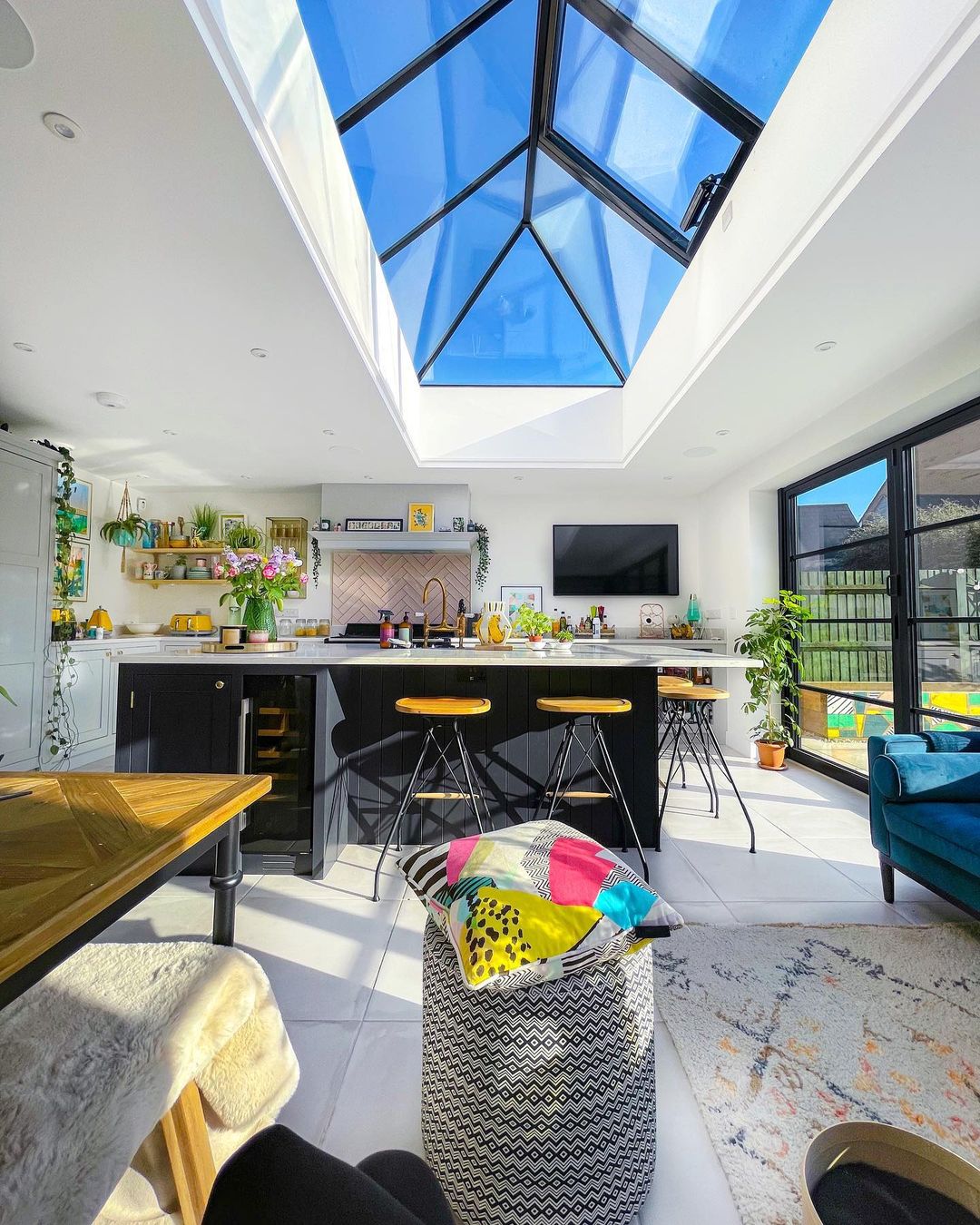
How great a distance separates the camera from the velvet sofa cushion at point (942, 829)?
1779 millimetres

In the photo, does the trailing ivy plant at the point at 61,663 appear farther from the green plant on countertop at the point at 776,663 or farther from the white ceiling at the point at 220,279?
the green plant on countertop at the point at 776,663

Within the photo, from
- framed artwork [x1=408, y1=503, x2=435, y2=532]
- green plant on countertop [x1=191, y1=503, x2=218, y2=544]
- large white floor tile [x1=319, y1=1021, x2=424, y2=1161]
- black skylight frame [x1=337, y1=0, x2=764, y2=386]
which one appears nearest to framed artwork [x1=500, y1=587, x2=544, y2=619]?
framed artwork [x1=408, y1=503, x2=435, y2=532]

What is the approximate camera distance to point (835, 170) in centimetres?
186

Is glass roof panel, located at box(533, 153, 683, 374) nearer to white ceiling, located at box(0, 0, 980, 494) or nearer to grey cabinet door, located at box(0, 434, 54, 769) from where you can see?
white ceiling, located at box(0, 0, 980, 494)

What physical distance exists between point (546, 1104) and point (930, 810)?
1.83 m

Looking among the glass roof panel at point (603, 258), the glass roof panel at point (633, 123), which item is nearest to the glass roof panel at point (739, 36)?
the glass roof panel at point (633, 123)

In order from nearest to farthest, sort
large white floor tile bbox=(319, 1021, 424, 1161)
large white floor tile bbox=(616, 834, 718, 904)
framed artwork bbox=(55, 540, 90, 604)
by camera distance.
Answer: large white floor tile bbox=(319, 1021, 424, 1161), large white floor tile bbox=(616, 834, 718, 904), framed artwork bbox=(55, 540, 90, 604)

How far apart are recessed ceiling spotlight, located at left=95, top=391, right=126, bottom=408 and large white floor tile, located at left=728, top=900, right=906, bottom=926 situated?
4.33 m

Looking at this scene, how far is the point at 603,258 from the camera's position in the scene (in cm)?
392

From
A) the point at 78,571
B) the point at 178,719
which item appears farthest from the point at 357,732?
the point at 78,571

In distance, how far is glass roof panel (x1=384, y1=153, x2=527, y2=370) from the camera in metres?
3.58

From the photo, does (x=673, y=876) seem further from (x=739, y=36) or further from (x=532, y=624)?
(x=739, y=36)

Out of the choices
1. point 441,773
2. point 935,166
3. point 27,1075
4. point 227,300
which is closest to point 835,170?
point 935,166

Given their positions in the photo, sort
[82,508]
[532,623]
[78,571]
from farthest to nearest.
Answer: [82,508] < [78,571] < [532,623]
